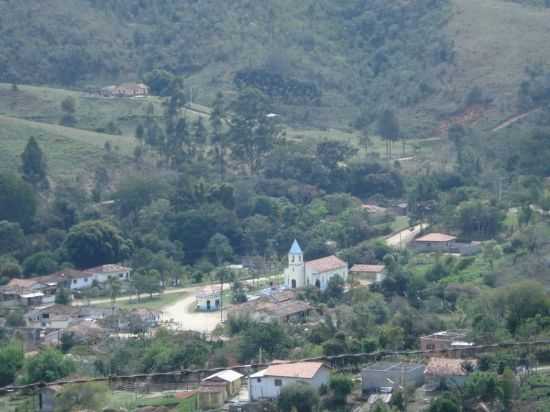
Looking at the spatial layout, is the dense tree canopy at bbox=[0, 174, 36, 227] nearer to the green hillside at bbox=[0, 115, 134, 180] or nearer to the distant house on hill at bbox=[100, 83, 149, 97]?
the green hillside at bbox=[0, 115, 134, 180]

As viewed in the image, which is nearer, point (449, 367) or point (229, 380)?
point (449, 367)

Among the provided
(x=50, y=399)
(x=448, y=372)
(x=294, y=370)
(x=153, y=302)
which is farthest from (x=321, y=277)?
(x=50, y=399)

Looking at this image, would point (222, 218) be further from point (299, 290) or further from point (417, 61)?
point (417, 61)

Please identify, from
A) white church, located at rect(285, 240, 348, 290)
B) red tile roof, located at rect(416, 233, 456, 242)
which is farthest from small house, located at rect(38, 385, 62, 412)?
red tile roof, located at rect(416, 233, 456, 242)

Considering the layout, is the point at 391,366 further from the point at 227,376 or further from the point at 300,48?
the point at 300,48

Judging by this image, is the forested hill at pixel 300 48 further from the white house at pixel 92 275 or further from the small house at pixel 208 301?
the small house at pixel 208 301

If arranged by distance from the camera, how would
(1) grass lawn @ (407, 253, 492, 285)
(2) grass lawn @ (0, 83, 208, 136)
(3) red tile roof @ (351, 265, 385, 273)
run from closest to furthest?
1. (1) grass lawn @ (407, 253, 492, 285)
2. (3) red tile roof @ (351, 265, 385, 273)
3. (2) grass lawn @ (0, 83, 208, 136)

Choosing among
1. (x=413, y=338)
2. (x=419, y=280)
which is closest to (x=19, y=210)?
(x=419, y=280)
